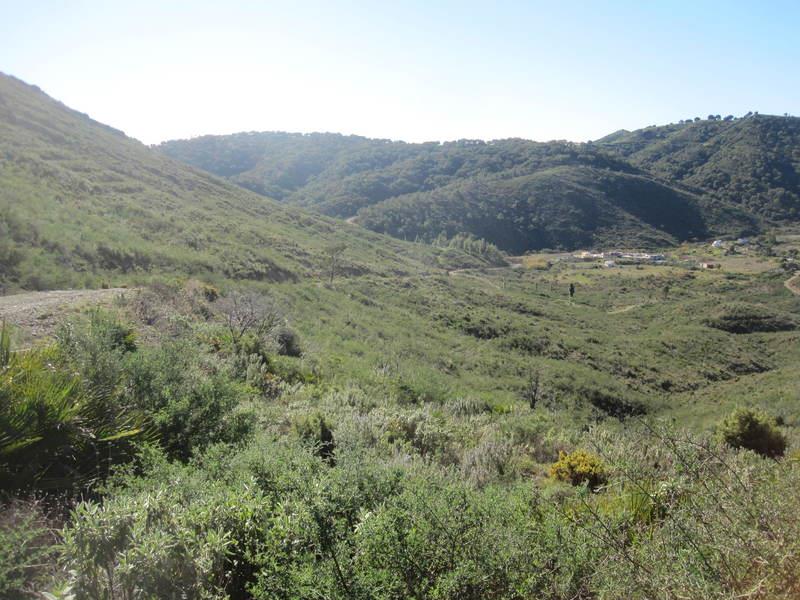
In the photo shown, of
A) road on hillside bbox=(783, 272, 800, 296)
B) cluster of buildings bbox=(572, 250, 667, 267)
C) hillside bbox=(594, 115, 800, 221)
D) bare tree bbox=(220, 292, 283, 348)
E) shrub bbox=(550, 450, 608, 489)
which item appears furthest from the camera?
hillside bbox=(594, 115, 800, 221)

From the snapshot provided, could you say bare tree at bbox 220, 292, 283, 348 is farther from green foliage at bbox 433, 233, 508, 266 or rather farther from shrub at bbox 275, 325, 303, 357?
green foliage at bbox 433, 233, 508, 266

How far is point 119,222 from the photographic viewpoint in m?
22.4

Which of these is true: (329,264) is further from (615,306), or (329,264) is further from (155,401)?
(615,306)

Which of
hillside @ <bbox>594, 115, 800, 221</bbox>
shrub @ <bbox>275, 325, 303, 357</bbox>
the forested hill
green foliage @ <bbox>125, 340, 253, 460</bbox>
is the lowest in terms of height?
shrub @ <bbox>275, 325, 303, 357</bbox>

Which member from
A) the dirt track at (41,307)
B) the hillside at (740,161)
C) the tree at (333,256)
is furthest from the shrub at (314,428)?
the hillside at (740,161)

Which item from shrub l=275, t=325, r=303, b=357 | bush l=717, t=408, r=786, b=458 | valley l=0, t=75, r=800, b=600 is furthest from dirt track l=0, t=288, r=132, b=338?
bush l=717, t=408, r=786, b=458

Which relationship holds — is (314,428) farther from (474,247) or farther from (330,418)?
(474,247)

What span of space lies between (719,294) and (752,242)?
4575cm

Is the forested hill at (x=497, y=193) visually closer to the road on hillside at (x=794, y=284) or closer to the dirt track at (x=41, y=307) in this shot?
the road on hillside at (x=794, y=284)

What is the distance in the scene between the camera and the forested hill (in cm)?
9081

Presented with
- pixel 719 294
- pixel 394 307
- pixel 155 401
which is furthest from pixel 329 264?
pixel 719 294

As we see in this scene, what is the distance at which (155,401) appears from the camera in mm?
4527

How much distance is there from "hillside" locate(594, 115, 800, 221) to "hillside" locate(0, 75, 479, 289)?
9824cm

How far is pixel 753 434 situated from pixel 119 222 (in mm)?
25214
